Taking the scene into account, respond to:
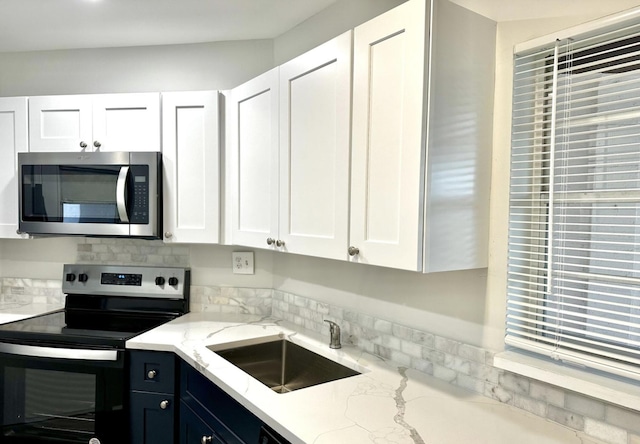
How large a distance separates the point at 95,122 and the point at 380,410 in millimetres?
2078

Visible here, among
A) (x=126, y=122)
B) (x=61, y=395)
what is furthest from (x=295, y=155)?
(x=61, y=395)

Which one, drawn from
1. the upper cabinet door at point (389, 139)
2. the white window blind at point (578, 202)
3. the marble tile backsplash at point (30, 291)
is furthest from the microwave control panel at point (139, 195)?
the white window blind at point (578, 202)

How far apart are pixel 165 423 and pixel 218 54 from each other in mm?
1977

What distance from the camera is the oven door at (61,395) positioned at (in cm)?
204

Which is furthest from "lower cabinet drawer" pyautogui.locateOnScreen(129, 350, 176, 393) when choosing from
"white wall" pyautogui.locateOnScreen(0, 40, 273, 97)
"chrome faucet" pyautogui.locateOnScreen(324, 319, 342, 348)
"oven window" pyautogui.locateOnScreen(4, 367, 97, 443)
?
"white wall" pyautogui.locateOnScreen(0, 40, 273, 97)

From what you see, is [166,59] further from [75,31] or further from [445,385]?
[445,385]

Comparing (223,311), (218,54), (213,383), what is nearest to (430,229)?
(213,383)

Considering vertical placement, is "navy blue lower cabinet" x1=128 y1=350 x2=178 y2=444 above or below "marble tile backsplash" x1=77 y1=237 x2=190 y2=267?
below

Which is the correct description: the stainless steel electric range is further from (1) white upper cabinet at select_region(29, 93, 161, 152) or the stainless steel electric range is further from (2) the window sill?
(2) the window sill

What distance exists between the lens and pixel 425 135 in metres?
1.30

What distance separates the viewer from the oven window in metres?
2.08

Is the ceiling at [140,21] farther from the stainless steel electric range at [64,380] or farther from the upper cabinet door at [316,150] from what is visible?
the stainless steel electric range at [64,380]

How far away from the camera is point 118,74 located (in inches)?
107

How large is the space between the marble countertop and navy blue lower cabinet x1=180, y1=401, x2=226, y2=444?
0.23 m
